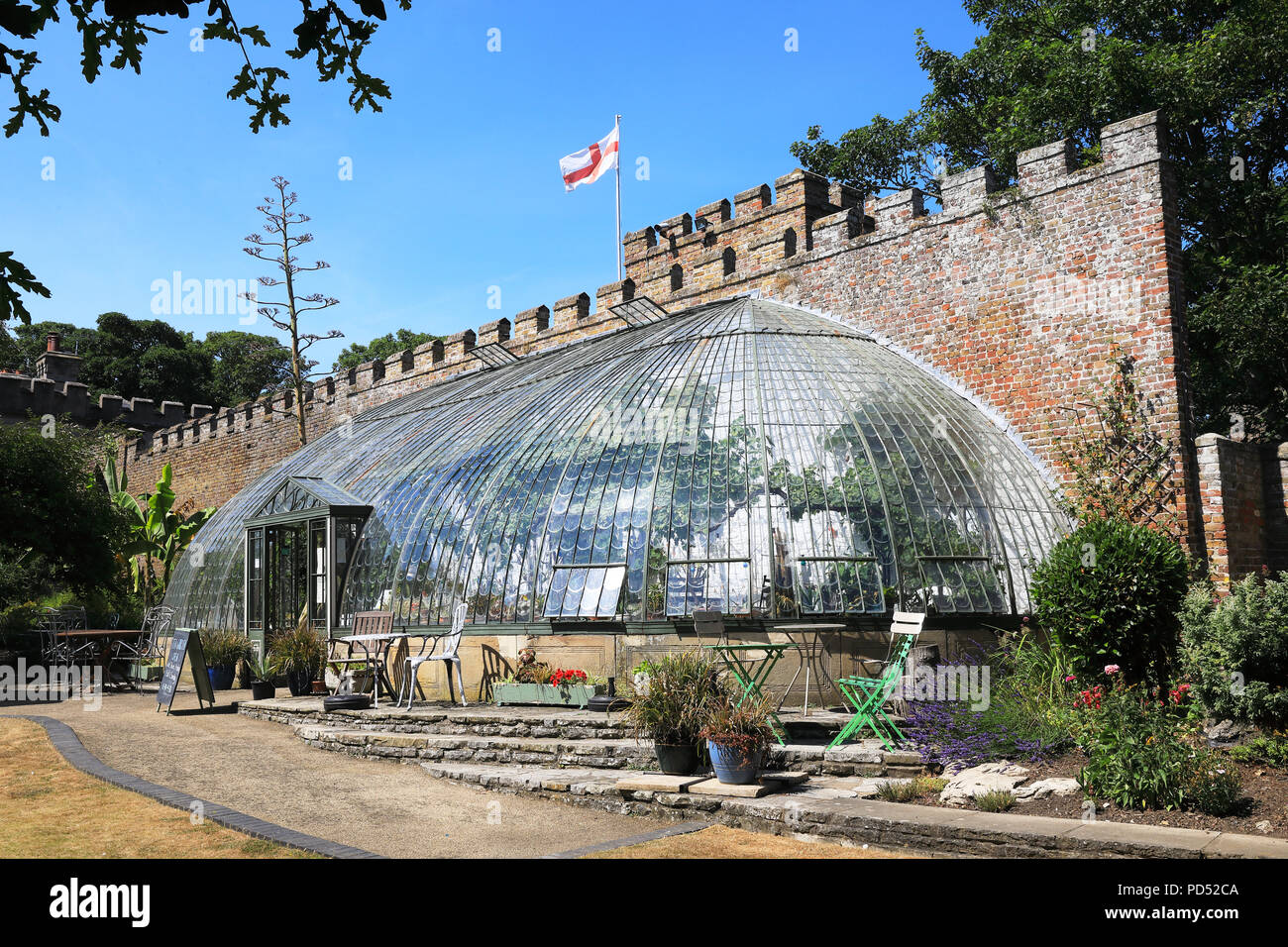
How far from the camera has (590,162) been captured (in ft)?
73.6

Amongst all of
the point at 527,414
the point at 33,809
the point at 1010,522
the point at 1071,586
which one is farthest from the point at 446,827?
the point at 527,414

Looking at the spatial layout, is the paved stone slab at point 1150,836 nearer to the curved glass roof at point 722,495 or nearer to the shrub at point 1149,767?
the shrub at point 1149,767

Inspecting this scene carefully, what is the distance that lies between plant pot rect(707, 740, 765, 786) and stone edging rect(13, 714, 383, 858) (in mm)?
3219

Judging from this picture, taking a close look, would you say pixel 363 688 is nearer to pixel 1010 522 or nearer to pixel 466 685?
pixel 466 685

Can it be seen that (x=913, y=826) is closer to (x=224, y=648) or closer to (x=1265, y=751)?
(x=1265, y=751)

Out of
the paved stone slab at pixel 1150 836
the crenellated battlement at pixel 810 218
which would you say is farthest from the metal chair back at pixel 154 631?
the paved stone slab at pixel 1150 836

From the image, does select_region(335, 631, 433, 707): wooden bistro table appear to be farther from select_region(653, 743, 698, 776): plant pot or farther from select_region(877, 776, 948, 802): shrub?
select_region(877, 776, 948, 802): shrub

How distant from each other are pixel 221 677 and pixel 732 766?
13017 mm

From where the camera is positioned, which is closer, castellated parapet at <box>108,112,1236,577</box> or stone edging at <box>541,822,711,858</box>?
stone edging at <box>541,822,711,858</box>

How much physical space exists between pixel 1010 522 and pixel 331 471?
1312 cm

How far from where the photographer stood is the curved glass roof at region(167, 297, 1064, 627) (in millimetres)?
11953

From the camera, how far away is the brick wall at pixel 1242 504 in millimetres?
12195

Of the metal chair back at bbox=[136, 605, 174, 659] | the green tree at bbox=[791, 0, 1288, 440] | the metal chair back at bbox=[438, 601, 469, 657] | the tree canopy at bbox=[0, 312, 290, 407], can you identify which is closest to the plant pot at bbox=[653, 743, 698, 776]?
the metal chair back at bbox=[438, 601, 469, 657]

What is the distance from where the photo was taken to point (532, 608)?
13172 millimetres
